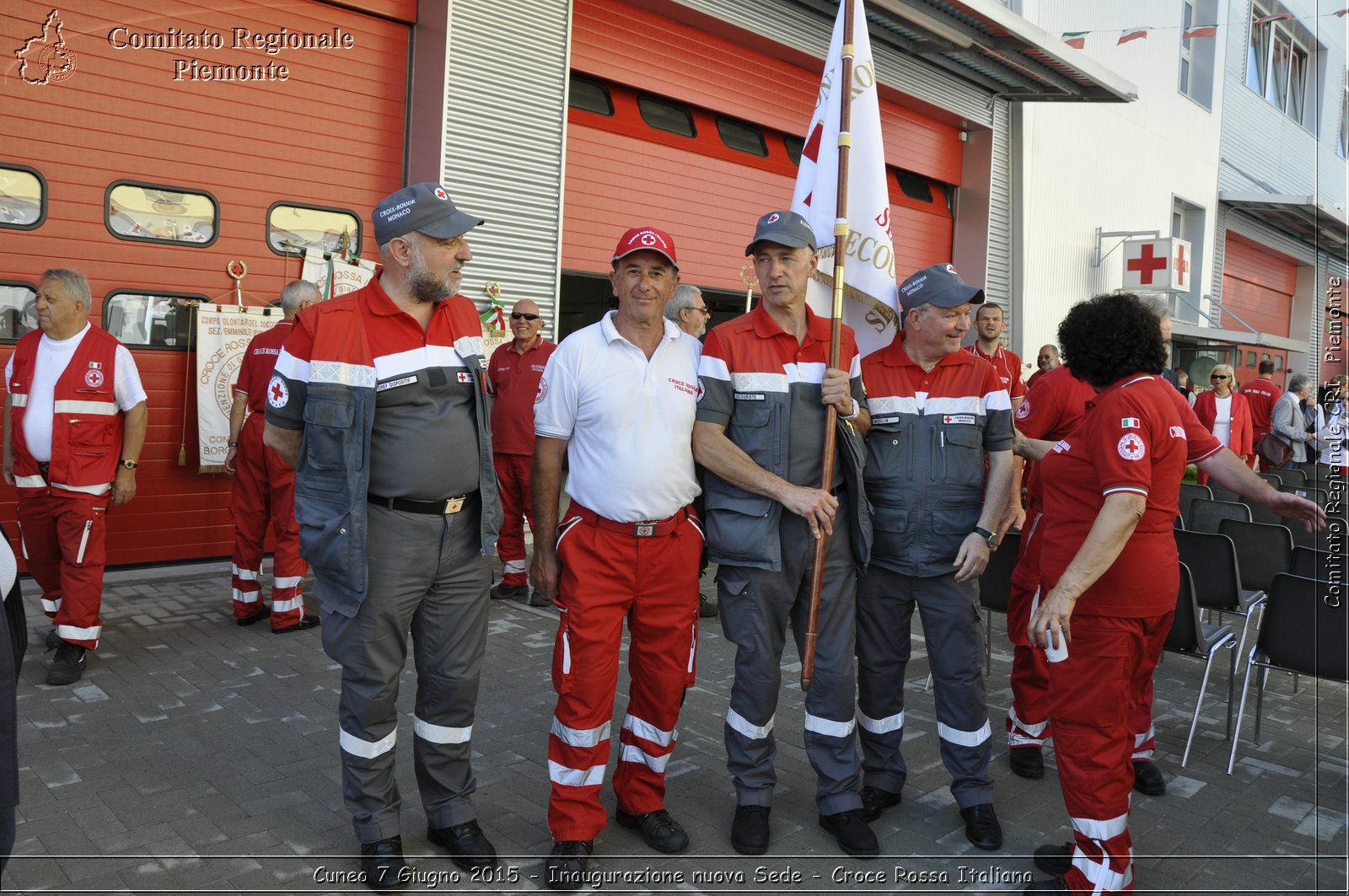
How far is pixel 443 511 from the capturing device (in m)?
3.44

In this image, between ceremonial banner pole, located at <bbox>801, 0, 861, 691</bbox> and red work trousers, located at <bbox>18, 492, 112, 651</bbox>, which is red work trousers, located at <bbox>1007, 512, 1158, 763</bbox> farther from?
red work trousers, located at <bbox>18, 492, 112, 651</bbox>

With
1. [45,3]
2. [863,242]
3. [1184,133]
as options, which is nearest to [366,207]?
[45,3]

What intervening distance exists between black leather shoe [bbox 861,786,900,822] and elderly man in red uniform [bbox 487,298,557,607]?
359 cm

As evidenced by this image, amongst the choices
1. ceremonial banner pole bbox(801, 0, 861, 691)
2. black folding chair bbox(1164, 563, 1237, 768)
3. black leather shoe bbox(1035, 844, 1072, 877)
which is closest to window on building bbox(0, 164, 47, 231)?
ceremonial banner pole bbox(801, 0, 861, 691)

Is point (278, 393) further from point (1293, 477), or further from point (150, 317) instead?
point (1293, 477)

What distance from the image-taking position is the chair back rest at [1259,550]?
6.02 meters

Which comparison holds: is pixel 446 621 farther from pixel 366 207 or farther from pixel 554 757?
pixel 366 207

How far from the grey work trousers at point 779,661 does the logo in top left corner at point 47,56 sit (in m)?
5.84

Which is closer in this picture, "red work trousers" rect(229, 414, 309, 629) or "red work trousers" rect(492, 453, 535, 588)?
"red work trousers" rect(229, 414, 309, 629)

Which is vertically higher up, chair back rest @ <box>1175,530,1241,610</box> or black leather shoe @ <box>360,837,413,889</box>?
chair back rest @ <box>1175,530,1241,610</box>

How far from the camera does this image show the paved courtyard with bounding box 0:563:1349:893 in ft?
11.0

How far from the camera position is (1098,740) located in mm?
3166

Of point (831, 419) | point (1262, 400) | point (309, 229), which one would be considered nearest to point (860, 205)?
point (831, 419)

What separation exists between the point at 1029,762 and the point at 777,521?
181cm
